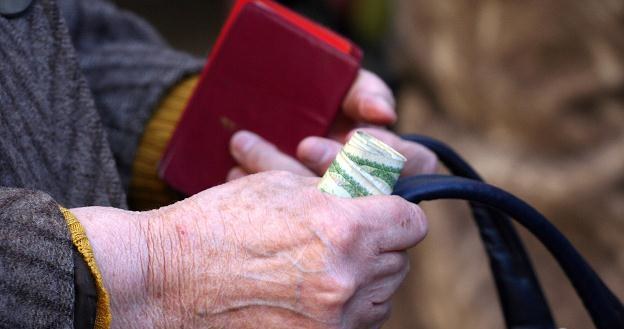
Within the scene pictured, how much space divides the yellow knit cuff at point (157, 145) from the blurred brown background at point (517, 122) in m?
0.68

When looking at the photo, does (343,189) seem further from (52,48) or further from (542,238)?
(52,48)

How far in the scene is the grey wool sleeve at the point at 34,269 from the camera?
53cm

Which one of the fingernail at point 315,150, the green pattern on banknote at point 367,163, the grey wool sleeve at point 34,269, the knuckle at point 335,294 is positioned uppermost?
the green pattern on banknote at point 367,163

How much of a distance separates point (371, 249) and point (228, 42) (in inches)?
14.1

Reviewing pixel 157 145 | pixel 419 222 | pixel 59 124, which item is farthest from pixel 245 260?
pixel 157 145

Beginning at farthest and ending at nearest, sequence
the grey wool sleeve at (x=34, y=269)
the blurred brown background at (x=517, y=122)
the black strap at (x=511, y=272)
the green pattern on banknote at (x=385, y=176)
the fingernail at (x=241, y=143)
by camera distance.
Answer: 1. the blurred brown background at (x=517, y=122)
2. the fingernail at (x=241, y=143)
3. the black strap at (x=511, y=272)
4. the green pattern on banknote at (x=385, y=176)
5. the grey wool sleeve at (x=34, y=269)

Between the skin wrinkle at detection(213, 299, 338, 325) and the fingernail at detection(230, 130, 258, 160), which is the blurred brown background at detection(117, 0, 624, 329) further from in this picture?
the skin wrinkle at detection(213, 299, 338, 325)

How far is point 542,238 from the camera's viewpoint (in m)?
0.71

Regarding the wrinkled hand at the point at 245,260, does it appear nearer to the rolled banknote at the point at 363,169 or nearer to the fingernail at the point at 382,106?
the rolled banknote at the point at 363,169

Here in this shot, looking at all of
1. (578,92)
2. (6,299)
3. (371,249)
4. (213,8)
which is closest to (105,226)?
(6,299)

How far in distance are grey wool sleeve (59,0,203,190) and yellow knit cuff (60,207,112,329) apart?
0.41 m

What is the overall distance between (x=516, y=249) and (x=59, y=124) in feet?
1.62

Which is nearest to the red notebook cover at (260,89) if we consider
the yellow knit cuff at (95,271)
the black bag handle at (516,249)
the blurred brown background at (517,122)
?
the black bag handle at (516,249)

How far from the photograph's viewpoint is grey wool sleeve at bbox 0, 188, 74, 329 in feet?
1.75
